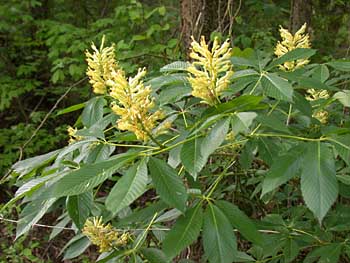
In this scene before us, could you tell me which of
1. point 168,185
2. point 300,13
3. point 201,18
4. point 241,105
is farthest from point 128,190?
point 300,13

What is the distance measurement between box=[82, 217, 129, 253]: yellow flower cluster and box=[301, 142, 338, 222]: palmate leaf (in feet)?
2.30

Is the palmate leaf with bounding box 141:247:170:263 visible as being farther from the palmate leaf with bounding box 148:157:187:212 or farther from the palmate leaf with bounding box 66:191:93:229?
the palmate leaf with bounding box 148:157:187:212

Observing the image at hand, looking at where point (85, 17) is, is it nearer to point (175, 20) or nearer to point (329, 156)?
point (175, 20)

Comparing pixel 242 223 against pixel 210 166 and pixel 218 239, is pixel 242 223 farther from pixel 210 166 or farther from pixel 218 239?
pixel 210 166

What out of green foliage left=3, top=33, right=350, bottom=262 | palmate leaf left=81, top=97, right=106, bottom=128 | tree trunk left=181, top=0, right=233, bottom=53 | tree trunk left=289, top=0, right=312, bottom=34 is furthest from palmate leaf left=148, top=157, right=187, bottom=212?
tree trunk left=289, top=0, right=312, bottom=34

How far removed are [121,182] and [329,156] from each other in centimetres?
47

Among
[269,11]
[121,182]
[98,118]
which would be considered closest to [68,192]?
[121,182]

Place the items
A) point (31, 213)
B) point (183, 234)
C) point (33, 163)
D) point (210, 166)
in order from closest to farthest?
point (183, 234) < point (31, 213) < point (33, 163) < point (210, 166)

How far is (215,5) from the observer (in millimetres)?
2607

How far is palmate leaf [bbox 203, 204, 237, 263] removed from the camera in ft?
3.72

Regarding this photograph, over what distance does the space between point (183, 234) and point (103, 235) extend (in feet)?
1.56

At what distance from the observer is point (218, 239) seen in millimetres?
1144

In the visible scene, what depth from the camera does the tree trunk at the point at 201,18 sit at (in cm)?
255

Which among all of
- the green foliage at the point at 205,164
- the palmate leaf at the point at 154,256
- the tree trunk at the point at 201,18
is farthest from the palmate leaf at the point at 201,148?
the tree trunk at the point at 201,18
